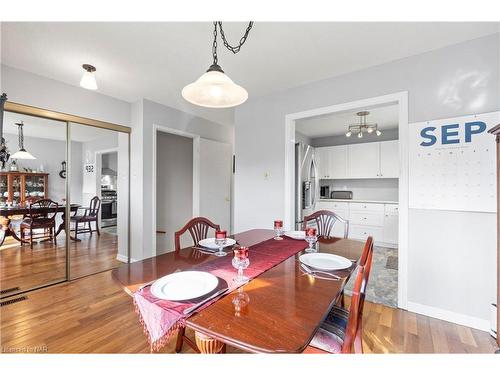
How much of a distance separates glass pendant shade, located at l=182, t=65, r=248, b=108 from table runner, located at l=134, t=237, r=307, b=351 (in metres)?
1.01

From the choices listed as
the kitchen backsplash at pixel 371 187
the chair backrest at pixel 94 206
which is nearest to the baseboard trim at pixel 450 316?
the kitchen backsplash at pixel 371 187

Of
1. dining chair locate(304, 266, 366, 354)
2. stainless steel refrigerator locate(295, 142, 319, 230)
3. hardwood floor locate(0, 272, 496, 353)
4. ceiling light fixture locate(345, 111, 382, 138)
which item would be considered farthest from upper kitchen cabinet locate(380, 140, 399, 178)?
dining chair locate(304, 266, 366, 354)

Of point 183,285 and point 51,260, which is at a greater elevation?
point 183,285

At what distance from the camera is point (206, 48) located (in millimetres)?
2002

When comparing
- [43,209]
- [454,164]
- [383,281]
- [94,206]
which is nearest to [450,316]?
[383,281]

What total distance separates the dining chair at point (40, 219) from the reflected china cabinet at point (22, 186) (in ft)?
0.32

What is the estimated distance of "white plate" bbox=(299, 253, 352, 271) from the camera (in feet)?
4.09

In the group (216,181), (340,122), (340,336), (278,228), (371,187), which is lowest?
(340,336)

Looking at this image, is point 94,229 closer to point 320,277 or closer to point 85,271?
point 85,271

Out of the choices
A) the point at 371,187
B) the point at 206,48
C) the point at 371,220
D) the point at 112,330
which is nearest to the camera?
the point at 112,330

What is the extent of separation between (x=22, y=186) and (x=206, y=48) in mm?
2514

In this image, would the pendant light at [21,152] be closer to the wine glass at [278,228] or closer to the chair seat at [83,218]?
the chair seat at [83,218]

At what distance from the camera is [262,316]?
0.80 meters

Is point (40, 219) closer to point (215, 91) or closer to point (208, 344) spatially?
point (215, 91)
